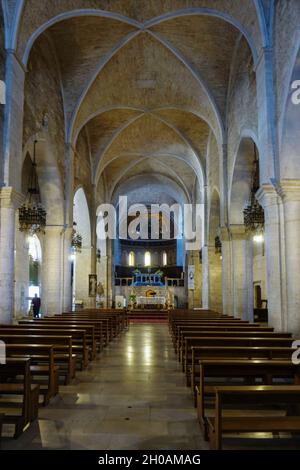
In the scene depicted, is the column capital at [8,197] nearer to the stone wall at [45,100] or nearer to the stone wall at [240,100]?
the stone wall at [45,100]

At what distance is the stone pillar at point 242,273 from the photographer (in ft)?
55.7

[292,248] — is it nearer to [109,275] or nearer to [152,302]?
[152,302]

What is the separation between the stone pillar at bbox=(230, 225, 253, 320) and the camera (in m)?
17.0

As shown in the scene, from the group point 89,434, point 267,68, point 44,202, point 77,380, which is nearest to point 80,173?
point 44,202

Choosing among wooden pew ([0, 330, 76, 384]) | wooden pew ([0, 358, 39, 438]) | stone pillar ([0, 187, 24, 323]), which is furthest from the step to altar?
wooden pew ([0, 358, 39, 438])

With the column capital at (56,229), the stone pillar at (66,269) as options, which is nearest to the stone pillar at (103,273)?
the stone pillar at (66,269)

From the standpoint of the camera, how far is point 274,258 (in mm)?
10609

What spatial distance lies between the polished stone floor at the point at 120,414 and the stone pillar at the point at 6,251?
119 inches

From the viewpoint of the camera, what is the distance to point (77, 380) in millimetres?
7809

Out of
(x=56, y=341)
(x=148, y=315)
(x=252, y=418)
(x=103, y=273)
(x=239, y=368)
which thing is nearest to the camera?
(x=252, y=418)

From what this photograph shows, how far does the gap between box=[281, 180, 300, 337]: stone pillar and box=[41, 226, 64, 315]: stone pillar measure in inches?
402

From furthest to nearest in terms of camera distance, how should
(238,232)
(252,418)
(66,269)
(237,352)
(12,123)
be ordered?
(238,232) < (66,269) < (12,123) < (237,352) < (252,418)

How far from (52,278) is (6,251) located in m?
6.84

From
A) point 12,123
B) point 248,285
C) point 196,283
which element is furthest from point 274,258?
point 196,283
